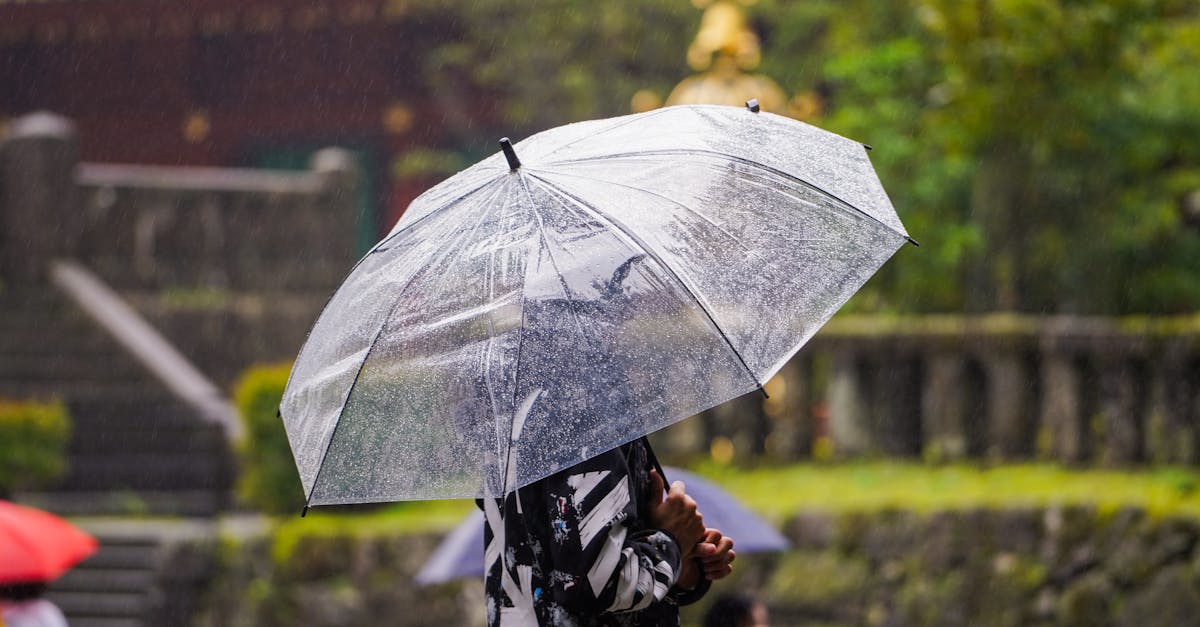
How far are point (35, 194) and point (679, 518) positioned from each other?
12.8m

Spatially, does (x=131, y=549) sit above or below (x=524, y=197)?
below

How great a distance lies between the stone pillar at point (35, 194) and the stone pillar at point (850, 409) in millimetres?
8718

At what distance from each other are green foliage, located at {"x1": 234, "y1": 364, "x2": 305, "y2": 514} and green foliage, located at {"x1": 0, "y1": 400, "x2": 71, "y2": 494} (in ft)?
6.44

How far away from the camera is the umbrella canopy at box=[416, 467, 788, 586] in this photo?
16.8 feet

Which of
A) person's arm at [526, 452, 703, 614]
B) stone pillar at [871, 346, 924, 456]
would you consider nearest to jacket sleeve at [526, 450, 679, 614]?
person's arm at [526, 452, 703, 614]

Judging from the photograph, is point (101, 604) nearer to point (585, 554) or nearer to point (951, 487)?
point (951, 487)

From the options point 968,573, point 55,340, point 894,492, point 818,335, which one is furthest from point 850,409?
point 55,340

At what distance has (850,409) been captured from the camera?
8.66m

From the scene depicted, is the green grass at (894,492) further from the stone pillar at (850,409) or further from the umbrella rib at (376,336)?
the umbrella rib at (376,336)

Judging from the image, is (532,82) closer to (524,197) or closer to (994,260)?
(994,260)

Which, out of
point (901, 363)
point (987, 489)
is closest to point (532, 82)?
point (901, 363)

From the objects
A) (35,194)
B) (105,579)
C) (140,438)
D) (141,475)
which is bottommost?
(105,579)

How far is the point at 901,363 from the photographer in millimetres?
8398

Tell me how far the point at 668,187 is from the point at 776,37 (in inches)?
427
